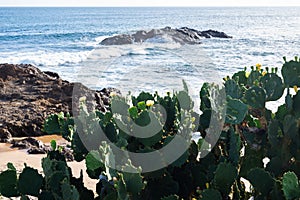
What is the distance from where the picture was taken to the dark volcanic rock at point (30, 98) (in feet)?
27.9

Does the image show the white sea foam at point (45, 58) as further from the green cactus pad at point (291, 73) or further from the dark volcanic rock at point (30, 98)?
the green cactus pad at point (291, 73)

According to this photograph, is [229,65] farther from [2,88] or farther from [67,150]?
[67,150]

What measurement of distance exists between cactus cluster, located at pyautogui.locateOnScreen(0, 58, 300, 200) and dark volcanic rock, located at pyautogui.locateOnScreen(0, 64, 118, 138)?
18.1 ft

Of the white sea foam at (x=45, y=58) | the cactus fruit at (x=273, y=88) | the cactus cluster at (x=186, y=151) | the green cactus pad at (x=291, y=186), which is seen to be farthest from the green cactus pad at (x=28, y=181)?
the white sea foam at (x=45, y=58)

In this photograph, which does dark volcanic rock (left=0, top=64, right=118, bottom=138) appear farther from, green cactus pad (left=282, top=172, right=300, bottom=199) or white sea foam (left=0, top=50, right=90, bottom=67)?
white sea foam (left=0, top=50, right=90, bottom=67)

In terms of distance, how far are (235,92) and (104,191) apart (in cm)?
75

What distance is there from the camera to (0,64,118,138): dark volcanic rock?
334 inches

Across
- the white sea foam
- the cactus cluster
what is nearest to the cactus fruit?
the cactus cluster

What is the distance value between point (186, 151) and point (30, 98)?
28.7 ft

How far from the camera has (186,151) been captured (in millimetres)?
1839

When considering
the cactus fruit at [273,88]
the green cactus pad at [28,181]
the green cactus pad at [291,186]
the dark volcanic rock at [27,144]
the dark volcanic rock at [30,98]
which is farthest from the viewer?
the dark volcanic rock at [30,98]

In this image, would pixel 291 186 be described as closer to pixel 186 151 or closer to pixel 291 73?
pixel 186 151

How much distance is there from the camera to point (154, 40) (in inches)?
1106

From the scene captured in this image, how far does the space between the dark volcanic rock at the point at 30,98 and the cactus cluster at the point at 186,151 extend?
5.52 m
